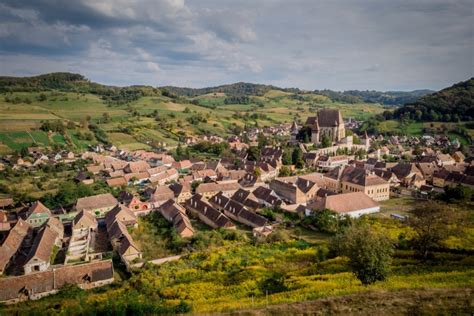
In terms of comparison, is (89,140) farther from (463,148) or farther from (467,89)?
(467,89)

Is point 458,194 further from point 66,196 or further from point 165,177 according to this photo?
point 66,196

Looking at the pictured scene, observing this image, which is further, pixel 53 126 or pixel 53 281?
pixel 53 126

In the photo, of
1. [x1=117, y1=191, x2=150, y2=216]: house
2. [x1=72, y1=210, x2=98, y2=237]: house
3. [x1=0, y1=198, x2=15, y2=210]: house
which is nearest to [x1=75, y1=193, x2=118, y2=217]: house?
[x1=117, y1=191, x2=150, y2=216]: house

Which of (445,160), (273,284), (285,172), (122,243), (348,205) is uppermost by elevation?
(445,160)

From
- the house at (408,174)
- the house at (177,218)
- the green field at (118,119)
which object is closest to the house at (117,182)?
the house at (177,218)

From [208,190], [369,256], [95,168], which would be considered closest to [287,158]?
[208,190]

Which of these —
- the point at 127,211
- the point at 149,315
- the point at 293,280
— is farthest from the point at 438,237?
the point at 127,211

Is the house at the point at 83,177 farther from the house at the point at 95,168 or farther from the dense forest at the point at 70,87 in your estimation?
the dense forest at the point at 70,87

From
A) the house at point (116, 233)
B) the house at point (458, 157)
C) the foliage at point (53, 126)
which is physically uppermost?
the foliage at point (53, 126)
